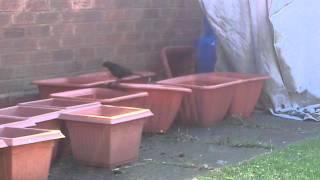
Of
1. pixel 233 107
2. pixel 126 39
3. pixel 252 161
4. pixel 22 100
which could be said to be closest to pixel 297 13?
pixel 233 107

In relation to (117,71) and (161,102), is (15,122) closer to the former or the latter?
(161,102)

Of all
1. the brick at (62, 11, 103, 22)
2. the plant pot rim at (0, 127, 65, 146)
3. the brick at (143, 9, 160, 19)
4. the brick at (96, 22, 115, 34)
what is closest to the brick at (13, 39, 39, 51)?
the brick at (62, 11, 103, 22)

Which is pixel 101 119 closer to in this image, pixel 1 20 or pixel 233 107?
pixel 1 20

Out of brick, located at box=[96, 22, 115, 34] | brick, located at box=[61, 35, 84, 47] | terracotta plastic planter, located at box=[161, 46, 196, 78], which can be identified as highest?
brick, located at box=[96, 22, 115, 34]

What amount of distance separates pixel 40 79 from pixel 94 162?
7.24ft

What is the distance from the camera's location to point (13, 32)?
26.1 ft

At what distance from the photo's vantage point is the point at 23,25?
807 centimetres

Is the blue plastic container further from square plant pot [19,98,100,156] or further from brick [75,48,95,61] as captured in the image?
square plant pot [19,98,100,156]

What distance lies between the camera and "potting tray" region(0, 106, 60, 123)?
20.3 ft

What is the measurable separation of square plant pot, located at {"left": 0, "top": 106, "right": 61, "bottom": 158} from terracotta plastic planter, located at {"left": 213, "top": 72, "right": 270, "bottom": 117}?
Answer: 296 cm

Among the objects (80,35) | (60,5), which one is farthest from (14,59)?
(80,35)

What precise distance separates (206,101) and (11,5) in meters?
2.48

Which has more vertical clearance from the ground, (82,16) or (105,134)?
(82,16)

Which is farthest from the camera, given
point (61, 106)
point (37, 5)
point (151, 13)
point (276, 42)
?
point (151, 13)
